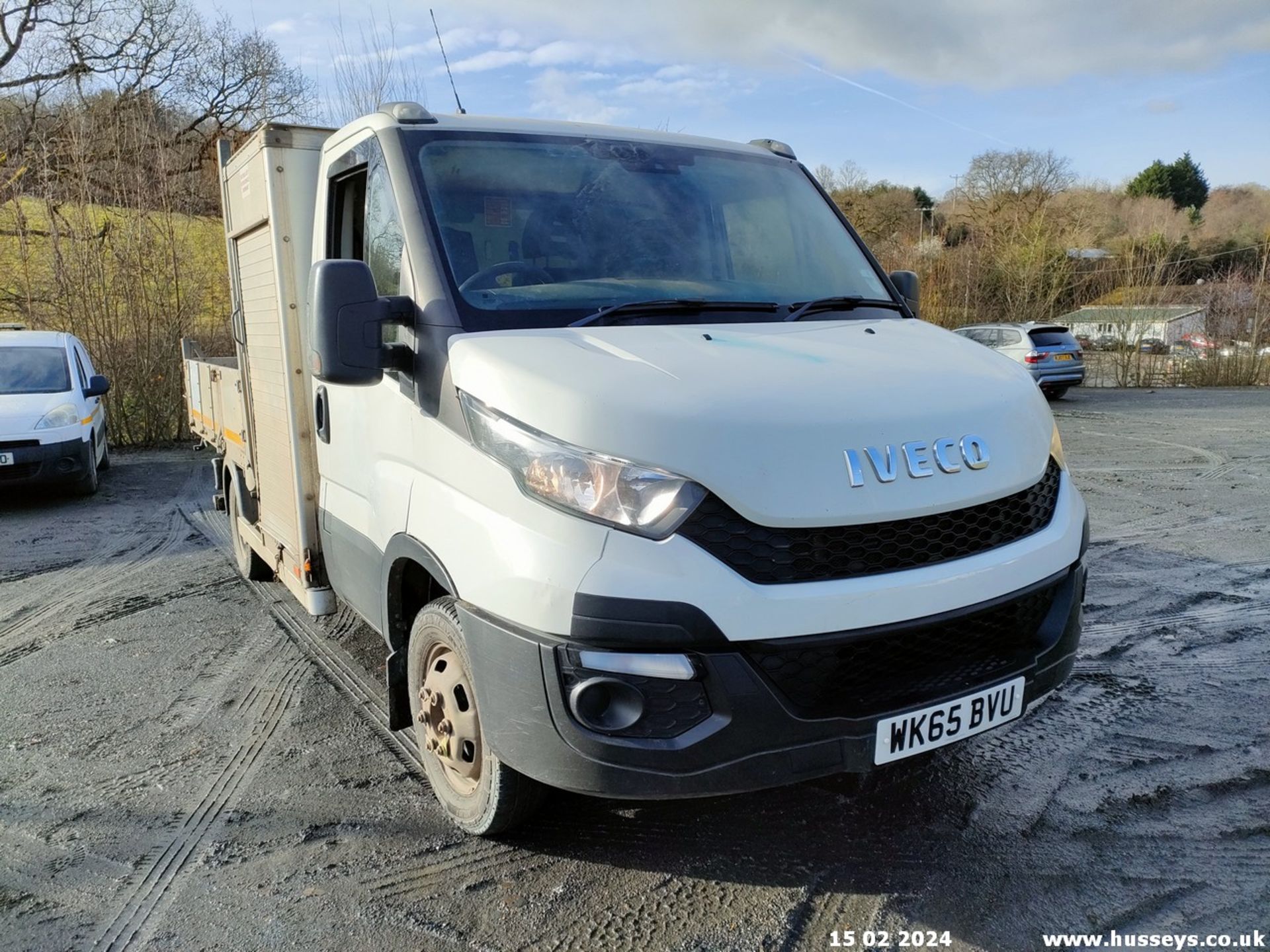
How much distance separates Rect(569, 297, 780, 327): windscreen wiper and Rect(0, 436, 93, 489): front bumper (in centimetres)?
852

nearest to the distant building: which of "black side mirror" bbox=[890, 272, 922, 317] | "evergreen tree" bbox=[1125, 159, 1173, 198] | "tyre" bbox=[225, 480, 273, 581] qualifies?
"black side mirror" bbox=[890, 272, 922, 317]

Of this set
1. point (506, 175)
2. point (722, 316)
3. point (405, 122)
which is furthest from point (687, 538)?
point (405, 122)

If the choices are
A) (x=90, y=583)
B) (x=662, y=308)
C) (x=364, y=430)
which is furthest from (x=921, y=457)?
(x=90, y=583)

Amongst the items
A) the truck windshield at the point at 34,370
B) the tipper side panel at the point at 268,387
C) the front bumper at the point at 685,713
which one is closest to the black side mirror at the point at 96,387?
the truck windshield at the point at 34,370

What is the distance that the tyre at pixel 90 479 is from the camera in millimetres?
9836

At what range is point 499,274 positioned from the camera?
9.89 ft

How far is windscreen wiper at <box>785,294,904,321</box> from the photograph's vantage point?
3.29 meters

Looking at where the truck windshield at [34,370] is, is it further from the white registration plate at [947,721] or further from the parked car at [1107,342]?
the parked car at [1107,342]

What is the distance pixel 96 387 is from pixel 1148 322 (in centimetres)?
2296

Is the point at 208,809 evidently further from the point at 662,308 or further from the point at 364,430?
the point at 662,308

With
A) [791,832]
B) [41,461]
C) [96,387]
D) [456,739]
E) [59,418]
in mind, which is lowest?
[791,832]

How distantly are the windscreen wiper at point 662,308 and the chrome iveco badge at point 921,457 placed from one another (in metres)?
0.94

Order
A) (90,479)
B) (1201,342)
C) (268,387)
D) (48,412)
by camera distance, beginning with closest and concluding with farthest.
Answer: (268,387), (48,412), (90,479), (1201,342)

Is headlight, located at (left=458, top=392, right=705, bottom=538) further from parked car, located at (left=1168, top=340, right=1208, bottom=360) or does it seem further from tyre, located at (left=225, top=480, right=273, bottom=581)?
parked car, located at (left=1168, top=340, right=1208, bottom=360)
